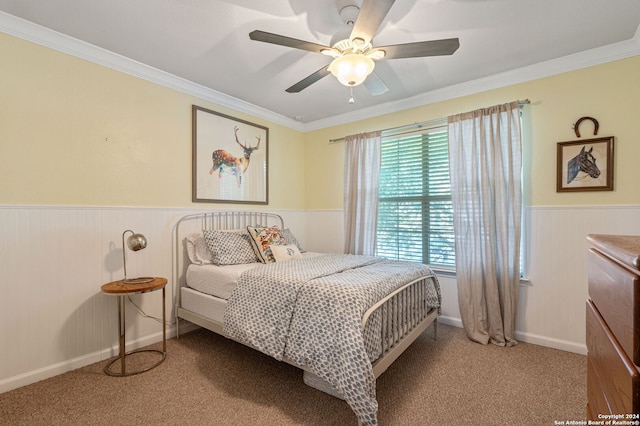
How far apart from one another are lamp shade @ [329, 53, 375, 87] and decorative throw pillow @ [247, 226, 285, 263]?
184 centimetres

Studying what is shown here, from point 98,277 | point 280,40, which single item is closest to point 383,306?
point 280,40

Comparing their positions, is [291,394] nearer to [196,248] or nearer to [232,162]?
[196,248]

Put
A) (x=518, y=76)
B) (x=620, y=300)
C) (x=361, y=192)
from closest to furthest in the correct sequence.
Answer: (x=620, y=300)
(x=518, y=76)
(x=361, y=192)

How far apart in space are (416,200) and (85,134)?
3.32 m


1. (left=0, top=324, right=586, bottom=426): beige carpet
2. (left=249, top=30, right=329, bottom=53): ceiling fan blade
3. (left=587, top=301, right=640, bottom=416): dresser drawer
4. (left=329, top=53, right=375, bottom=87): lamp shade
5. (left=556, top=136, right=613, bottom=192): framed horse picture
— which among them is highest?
(left=249, top=30, right=329, bottom=53): ceiling fan blade

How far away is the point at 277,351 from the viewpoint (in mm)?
1844

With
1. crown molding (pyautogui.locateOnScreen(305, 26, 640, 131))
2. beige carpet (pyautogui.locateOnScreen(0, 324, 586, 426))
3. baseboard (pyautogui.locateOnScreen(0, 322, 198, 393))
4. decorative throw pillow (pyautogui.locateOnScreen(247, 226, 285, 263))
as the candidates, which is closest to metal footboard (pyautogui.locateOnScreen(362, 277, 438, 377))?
beige carpet (pyautogui.locateOnScreen(0, 324, 586, 426))

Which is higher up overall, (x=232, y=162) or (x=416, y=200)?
(x=232, y=162)

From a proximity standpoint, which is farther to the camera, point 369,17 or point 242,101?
point 242,101

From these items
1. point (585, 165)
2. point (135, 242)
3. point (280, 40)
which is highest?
point (280, 40)

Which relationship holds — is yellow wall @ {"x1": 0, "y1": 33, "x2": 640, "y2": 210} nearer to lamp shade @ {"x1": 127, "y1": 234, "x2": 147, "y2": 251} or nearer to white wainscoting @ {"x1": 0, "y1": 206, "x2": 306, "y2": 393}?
white wainscoting @ {"x1": 0, "y1": 206, "x2": 306, "y2": 393}

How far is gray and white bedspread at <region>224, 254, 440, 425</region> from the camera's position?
1499mm

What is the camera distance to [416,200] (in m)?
3.39

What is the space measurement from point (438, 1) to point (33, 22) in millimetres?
2848
